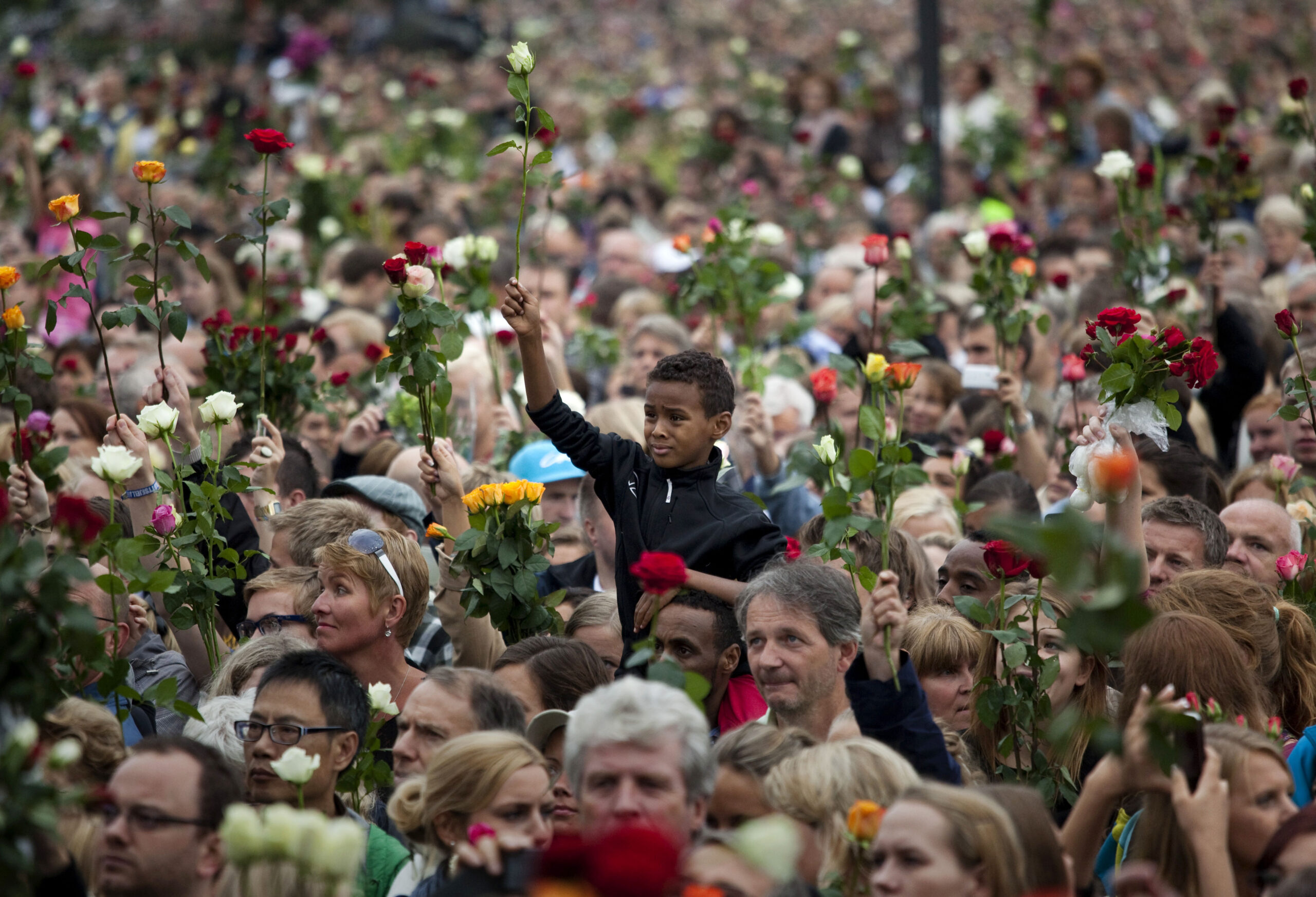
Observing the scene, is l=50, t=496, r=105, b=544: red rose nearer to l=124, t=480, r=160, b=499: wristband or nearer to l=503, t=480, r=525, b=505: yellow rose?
l=503, t=480, r=525, b=505: yellow rose

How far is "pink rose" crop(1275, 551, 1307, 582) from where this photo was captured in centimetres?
475

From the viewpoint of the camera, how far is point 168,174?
43.2 ft

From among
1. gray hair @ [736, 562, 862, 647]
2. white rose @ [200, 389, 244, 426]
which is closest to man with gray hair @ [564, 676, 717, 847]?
gray hair @ [736, 562, 862, 647]

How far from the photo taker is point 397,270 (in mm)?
4383

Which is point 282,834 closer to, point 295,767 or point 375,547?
point 295,767

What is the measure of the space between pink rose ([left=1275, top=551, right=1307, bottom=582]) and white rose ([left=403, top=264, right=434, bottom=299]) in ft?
9.52

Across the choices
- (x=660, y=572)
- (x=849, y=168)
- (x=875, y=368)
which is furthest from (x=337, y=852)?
(x=849, y=168)

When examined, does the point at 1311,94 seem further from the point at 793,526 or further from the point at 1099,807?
the point at 1099,807

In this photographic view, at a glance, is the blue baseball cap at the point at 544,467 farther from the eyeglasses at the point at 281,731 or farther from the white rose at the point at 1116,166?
the white rose at the point at 1116,166

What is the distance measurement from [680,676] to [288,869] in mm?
912

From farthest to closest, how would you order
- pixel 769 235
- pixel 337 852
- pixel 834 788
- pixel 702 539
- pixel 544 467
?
1. pixel 769 235
2. pixel 544 467
3. pixel 702 539
4. pixel 834 788
5. pixel 337 852

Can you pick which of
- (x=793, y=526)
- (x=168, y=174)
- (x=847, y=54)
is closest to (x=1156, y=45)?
(x=847, y=54)

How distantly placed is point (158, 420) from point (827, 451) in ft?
6.84

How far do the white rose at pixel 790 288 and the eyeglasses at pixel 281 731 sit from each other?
12.7ft
